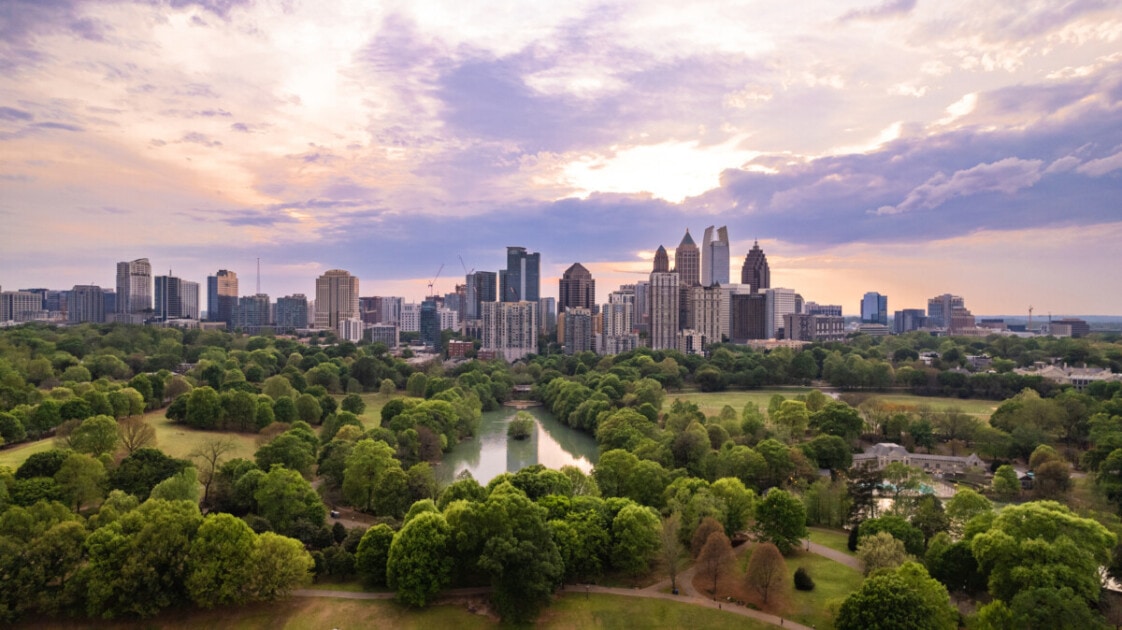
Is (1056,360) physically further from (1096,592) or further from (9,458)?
(9,458)

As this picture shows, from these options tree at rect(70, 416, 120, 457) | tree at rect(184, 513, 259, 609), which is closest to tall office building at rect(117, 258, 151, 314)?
tree at rect(70, 416, 120, 457)

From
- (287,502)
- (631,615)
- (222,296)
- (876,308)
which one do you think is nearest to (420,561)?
(631,615)

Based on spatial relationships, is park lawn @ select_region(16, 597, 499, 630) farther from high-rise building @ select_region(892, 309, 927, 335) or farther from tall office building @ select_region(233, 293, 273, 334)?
high-rise building @ select_region(892, 309, 927, 335)

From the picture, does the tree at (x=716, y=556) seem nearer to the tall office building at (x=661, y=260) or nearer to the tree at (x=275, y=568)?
the tree at (x=275, y=568)

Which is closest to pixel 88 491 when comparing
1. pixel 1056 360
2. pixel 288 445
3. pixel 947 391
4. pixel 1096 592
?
pixel 288 445

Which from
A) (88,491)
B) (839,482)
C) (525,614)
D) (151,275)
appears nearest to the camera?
(525,614)
